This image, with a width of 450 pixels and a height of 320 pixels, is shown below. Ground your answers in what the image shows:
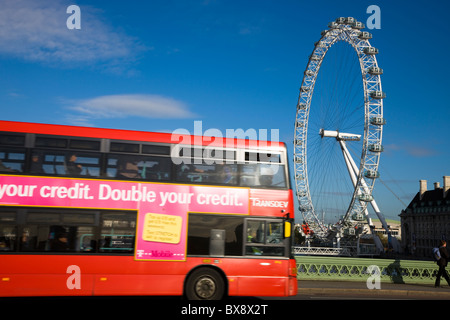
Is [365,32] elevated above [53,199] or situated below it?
above

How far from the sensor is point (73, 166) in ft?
38.3

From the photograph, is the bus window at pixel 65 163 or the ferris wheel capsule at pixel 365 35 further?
the ferris wheel capsule at pixel 365 35

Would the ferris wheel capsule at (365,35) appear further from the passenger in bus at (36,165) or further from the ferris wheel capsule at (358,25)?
the passenger in bus at (36,165)

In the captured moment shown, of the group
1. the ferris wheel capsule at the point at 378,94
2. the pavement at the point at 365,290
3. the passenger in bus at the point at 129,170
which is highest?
the ferris wheel capsule at the point at 378,94

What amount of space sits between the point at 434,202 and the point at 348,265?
97.8 meters

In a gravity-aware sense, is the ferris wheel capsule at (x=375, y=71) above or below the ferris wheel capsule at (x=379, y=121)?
above

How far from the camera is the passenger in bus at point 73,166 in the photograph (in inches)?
457

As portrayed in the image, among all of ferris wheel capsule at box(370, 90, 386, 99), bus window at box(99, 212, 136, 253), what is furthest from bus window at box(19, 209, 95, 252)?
ferris wheel capsule at box(370, 90, 386, 99)

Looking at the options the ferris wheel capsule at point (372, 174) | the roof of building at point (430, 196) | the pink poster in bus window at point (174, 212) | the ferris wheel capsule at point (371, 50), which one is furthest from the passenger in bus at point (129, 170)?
the roof of building at point (430, 196)

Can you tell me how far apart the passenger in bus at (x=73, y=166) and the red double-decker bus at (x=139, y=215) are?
0.08ft

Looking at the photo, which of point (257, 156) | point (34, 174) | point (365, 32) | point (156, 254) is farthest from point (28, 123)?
point (365, 32)

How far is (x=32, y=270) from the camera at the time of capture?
36.8 feet

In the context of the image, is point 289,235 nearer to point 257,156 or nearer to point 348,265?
point 257,156
